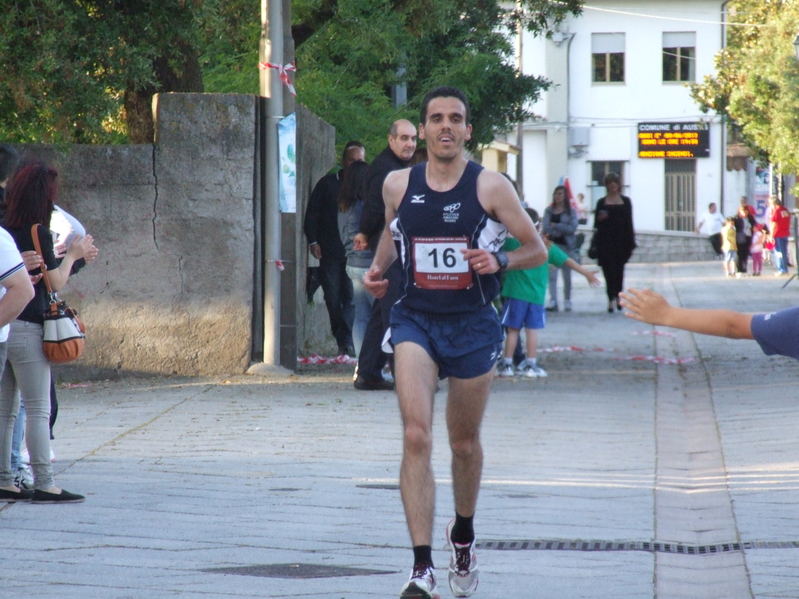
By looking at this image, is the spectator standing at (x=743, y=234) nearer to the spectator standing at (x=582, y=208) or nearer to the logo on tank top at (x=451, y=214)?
the spectator standing at (x=582, y=208)

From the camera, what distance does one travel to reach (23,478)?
6.54 m

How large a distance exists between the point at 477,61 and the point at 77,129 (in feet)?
27.0

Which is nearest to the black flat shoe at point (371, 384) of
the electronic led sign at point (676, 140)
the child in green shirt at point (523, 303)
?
the child in green shirt at point (523, 303)

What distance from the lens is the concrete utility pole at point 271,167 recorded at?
10.8 m

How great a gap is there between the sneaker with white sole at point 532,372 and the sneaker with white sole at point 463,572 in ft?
22.5

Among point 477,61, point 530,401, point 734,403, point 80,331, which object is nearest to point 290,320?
point 530,401

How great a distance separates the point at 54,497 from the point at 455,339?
2.45 meters

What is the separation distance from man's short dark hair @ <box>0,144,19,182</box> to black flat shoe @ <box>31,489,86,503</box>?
160 cm

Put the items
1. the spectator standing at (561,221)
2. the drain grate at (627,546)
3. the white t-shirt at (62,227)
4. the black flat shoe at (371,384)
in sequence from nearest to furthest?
the drain grate at (627,546) → the white t-shirt at (62,227) → the black flat shoe at (371,384) → the spectator standing at (561,221)

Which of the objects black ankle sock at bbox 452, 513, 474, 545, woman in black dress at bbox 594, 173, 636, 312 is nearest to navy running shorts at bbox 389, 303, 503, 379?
black ankle sock at bbox 452, 513, 474, 545

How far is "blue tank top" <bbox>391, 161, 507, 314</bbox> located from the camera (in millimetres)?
4832

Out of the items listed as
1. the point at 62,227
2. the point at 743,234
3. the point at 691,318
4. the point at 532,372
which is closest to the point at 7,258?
the point at 62,227

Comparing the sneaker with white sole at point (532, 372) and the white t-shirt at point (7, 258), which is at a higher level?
the white t-shirt at point (7, 258)

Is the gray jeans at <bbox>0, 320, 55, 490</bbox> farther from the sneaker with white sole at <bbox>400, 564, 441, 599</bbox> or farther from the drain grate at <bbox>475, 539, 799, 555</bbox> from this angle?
the sneaker with white sole at <bbox>400, 564, 441, 599</bbox>
